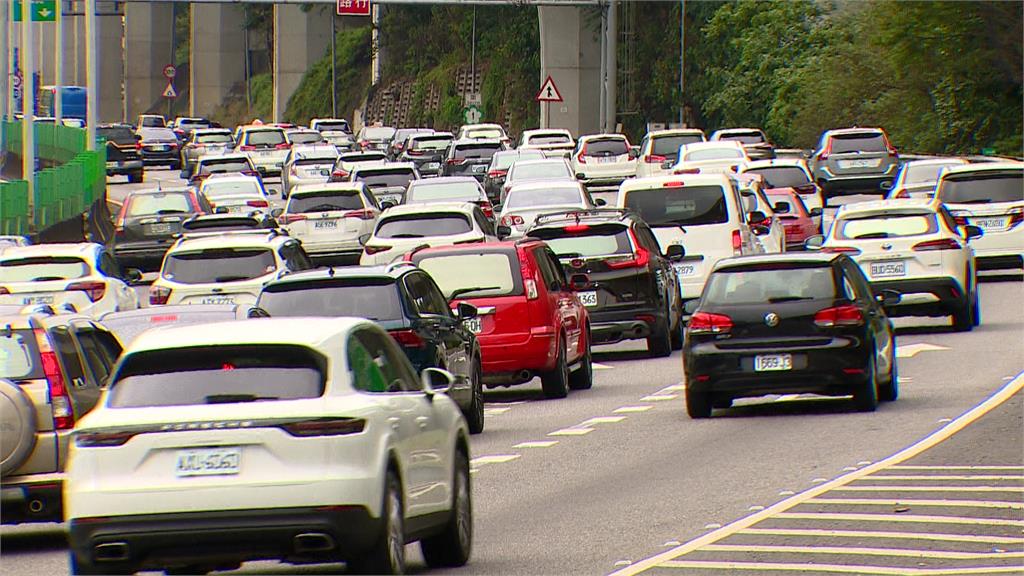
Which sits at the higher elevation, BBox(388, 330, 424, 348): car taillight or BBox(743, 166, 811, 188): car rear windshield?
BBox(743, 166, 811, 188): car rear windshield

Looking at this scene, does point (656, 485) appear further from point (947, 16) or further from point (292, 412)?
point (947, 16)

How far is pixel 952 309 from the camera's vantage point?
27.3m

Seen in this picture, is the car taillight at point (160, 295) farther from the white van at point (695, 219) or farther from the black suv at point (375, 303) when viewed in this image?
the black suv at point (375, 303)

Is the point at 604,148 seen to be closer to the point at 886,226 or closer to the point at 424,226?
the point at 424,226

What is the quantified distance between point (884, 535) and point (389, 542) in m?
3.10

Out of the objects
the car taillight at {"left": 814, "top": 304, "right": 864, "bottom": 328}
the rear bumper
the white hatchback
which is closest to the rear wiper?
the rear bumper

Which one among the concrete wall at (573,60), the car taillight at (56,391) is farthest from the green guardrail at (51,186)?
the car taillight at (56,391)

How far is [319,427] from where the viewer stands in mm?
10000

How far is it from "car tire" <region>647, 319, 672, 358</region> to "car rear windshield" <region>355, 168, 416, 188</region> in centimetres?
2429

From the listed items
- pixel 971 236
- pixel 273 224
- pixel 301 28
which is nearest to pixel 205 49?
pixel 301 28

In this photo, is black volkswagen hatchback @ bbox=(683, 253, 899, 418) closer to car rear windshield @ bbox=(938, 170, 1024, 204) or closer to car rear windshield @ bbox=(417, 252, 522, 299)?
car rear windshield @ bbox=(417, 252, 522, 299)

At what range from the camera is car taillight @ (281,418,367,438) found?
998 cm

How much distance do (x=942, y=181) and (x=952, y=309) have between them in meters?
8.69

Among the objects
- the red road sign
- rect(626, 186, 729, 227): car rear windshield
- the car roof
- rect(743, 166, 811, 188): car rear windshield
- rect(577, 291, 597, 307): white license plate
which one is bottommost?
rect(577, 291, 597, 307): white license plate
